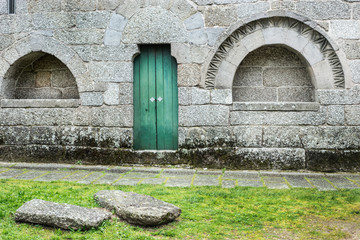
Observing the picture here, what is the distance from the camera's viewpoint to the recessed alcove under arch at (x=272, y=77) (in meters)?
6.10

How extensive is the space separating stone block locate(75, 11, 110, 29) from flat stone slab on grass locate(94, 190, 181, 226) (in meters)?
3.66

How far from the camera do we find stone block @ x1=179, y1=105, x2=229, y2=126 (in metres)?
5.86

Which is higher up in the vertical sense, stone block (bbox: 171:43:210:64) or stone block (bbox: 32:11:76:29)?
stone block (bbox: 32:11:76:29)

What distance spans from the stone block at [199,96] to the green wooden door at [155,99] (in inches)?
15.2

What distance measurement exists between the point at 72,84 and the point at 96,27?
1.21m

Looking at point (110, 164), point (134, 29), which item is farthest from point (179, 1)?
point (110, 164)

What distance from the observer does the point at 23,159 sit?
6.32 metres

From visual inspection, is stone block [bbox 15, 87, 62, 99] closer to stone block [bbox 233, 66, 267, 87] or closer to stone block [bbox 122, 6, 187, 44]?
stone block [bbox 122, 6, 187, 44]

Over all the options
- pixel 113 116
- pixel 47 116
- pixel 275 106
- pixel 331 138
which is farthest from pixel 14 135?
pixel 331 138

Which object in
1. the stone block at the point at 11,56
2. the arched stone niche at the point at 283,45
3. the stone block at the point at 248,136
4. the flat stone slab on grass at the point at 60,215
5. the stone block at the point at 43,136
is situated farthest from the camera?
the stone block at the point at 11,56

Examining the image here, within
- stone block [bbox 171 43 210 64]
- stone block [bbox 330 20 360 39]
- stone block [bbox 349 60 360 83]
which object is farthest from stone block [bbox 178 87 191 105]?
stone block [bbox 349 60 360 83]

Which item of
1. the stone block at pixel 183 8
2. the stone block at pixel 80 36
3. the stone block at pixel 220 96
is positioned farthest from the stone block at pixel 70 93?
the stone block at pixel 220 96

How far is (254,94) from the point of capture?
20.3ft

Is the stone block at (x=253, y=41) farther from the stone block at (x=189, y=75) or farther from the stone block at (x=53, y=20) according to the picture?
the stone block at (x=53, y=20)
